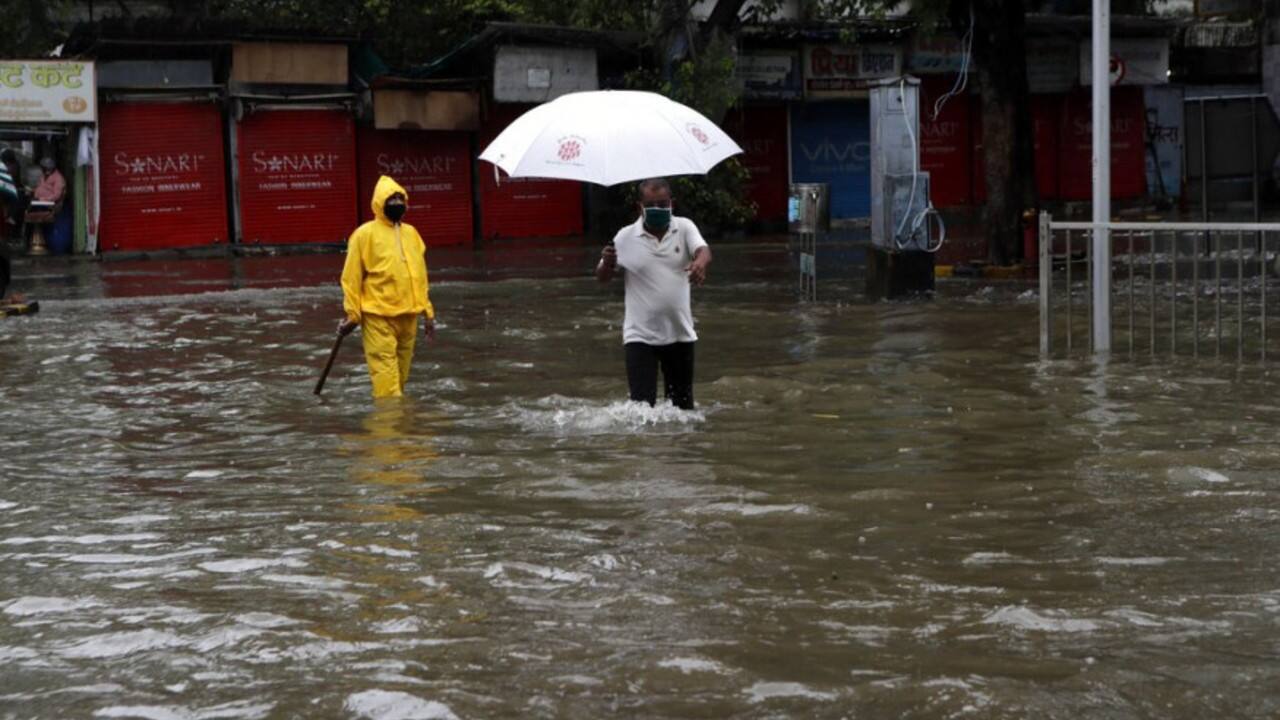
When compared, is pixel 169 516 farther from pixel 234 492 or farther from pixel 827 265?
pixel 827 265

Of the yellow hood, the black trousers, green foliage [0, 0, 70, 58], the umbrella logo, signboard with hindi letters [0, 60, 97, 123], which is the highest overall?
Result: green foliage [0, 0, 70, 58]

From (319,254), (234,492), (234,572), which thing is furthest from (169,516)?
(319,254)

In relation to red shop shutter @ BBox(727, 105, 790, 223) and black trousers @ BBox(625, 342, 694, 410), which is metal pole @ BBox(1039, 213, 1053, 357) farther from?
red shop shutter @ BBox(727, 105, 790, 223)

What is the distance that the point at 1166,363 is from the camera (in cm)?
1285

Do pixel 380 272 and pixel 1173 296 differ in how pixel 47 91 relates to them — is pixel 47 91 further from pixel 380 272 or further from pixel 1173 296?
pixel 1173 296

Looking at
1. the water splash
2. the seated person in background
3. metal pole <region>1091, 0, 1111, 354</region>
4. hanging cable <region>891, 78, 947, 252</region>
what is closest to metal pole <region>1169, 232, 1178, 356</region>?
metal pole <region>1091, 0, 1111, 354</region>

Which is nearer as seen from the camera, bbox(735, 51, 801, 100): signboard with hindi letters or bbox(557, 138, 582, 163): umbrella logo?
bbox(557, 138, 582, 163): umbrella logo

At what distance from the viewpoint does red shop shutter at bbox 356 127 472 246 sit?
32.2 m

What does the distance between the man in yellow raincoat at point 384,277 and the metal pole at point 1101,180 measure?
16.0 feet

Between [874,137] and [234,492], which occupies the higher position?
[874,137]

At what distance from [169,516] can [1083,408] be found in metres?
5.42

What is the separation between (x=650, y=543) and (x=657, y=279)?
2968 millimetres

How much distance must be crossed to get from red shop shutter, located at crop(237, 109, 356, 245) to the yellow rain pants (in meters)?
19.9

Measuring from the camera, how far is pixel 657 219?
32.7 feet
